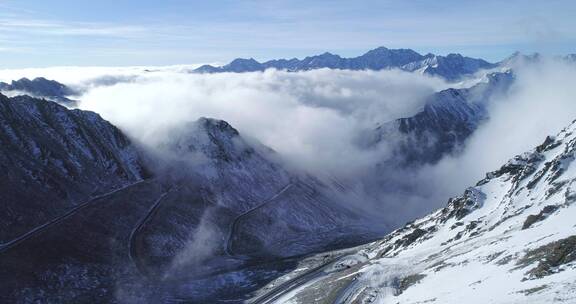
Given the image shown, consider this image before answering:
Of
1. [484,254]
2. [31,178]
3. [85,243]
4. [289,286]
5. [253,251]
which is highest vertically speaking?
[484,254]

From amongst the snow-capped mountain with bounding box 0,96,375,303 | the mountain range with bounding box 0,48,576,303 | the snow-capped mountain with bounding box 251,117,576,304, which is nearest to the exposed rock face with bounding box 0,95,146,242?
the snow-capped mountain with bounding box 0,96,375,303

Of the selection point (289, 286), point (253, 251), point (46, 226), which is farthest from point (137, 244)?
point (289, 286)

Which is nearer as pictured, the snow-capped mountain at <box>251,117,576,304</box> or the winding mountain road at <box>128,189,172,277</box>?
the snow-capped mountain at <box>251,117,576,304</box>

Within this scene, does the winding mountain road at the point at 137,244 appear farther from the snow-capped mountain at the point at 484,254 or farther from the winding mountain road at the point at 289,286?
the snow-capped mountain at the point at 484,254

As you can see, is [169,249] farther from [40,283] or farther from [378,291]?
[378,291]

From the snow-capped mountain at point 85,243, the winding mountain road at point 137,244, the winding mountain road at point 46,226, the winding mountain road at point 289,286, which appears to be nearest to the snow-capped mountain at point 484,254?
the winding mountain road at point 289,286

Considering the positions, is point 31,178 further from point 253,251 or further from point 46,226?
point 253,251

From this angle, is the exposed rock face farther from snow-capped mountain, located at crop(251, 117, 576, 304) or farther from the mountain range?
snow-capped mountain, located at crop(251, 117, 576, 304)

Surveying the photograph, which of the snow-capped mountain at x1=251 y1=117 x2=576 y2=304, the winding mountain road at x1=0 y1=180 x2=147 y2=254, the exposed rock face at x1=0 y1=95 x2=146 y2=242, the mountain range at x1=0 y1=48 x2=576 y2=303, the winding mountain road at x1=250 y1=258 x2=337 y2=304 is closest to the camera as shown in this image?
the snow-capped mountain at x1=251 y1=117 x2=576 y2=304
